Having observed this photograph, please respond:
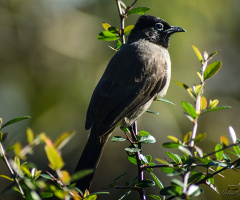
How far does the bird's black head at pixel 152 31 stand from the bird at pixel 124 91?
0.09 m

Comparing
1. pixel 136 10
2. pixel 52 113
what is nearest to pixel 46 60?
pixel 52 113

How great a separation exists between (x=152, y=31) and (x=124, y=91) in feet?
3.79

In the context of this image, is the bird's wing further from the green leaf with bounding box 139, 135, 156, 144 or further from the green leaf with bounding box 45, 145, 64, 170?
the green leaf with bounding box 45, 145, 64, 170

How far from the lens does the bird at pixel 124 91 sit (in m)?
3.22

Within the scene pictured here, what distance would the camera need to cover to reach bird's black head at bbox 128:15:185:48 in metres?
4.42

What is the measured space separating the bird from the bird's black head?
0.09 metres

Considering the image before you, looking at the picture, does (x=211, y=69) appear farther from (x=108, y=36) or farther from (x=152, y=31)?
(x=152, y=31)

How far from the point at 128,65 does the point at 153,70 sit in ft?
0.85

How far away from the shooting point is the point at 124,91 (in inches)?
141

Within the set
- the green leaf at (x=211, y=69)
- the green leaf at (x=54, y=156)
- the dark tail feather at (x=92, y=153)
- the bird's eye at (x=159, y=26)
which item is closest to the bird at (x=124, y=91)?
the dark tail feather at (x=92, y=153)

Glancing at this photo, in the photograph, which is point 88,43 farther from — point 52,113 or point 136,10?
point 136,10

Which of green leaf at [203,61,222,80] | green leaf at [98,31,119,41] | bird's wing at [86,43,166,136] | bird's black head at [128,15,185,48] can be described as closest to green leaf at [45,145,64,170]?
green leaf at [203,61,222,80]

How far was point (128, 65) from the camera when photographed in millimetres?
3758

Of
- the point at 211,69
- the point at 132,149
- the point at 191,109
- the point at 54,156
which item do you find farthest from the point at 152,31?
the point at 54,156
